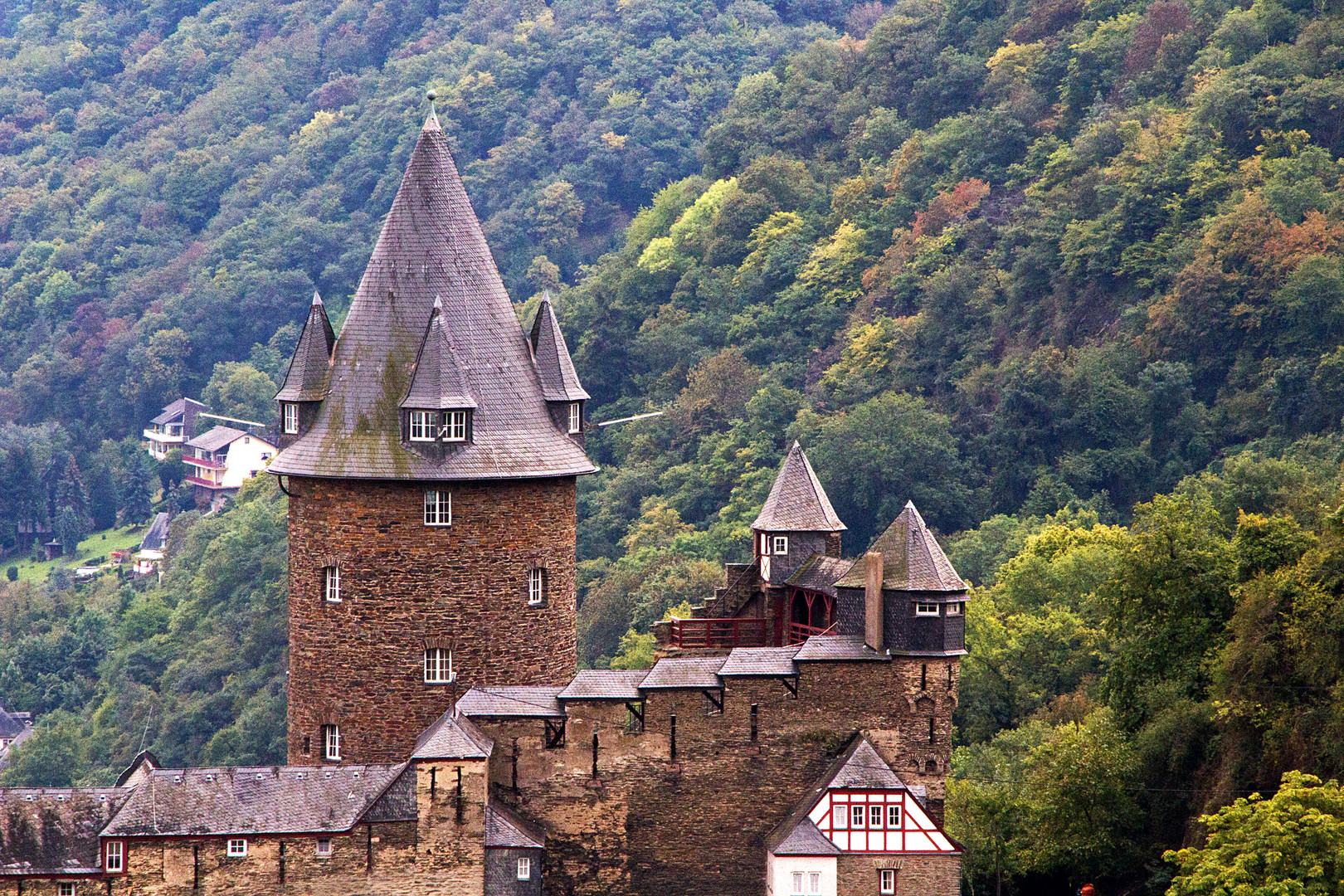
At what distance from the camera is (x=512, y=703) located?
4881 cm

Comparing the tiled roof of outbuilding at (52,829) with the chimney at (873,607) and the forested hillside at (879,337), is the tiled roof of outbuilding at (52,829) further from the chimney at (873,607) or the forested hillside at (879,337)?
the forested hillside at (879,337)

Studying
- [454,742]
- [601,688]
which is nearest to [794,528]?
[601,688]

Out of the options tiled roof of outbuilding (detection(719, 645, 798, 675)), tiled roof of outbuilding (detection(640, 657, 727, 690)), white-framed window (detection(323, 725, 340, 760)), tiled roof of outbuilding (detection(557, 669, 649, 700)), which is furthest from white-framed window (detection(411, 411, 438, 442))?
tiled roof of outbuilding (detection(719, 645, 798, 675))

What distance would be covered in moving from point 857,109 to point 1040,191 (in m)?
21.2

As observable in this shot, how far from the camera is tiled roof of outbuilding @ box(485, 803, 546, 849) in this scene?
47375 mm

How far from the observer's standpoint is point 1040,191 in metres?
110

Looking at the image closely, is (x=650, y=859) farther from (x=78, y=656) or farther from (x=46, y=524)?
(x=46, y=524)

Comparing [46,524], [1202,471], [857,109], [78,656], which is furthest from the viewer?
[46,524]

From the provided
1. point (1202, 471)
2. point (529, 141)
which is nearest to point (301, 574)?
point (1202, 471)

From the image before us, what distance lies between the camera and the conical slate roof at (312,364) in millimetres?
52438

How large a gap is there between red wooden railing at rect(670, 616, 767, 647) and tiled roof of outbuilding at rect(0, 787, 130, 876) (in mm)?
12745

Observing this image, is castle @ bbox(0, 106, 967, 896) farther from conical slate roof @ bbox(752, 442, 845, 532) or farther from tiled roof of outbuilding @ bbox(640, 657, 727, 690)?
conical slate roof @ bbox(752, 442, 845, 532)

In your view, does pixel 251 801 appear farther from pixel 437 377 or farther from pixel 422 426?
pixel 437 377

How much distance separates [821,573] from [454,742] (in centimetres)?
1011
